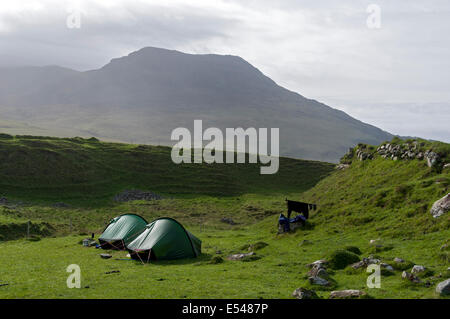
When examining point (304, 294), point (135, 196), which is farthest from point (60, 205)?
point (304, 294)

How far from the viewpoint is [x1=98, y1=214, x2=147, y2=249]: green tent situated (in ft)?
111

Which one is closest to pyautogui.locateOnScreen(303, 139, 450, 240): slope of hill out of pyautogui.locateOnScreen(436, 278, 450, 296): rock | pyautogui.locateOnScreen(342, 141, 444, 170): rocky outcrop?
pyautogui.locateOnScreen(342, 141, 444, 170): rocky outcrop

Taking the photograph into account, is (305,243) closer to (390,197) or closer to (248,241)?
(248,241)

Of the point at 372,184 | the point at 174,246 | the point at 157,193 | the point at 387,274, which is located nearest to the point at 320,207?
the point at 372,184

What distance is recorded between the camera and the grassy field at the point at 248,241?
19.0 m

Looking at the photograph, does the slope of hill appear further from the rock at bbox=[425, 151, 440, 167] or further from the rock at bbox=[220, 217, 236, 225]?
the rock at bbox=[220, 217, 236, 225]

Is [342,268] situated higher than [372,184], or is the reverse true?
[372,184]

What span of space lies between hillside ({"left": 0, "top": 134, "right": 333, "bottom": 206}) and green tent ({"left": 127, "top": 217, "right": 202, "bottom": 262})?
145 ft

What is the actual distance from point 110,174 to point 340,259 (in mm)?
73804

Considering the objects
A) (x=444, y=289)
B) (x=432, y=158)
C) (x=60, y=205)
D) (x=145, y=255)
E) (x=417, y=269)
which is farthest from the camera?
(x=60, y=205)

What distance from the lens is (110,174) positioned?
8856cm
